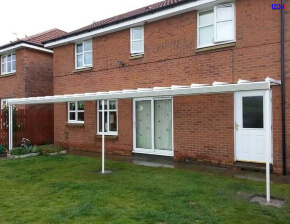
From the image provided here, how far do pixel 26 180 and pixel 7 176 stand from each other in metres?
0.88

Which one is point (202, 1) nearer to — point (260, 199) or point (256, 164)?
point (256, 164)

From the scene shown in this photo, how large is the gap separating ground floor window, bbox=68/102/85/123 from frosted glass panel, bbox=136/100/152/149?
311cm

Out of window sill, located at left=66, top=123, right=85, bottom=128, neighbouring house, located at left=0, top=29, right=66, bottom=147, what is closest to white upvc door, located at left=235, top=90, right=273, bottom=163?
window sill, located at left=66, top=123, right=85, bottom=128

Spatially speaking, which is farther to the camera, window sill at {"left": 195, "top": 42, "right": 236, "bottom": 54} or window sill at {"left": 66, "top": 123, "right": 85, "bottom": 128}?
window sill at {"left": 66, "top": 123, "right": 85, "bottom": 128}

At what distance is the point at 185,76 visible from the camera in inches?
362

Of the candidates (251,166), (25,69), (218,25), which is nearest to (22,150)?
(25,69)

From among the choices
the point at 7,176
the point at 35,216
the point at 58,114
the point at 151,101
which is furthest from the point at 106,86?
the point at 35,216

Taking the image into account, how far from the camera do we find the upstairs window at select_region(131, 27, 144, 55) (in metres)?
10.5

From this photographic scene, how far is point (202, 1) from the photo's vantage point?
8383 mm

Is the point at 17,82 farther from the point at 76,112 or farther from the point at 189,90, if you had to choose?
the point at 189,90

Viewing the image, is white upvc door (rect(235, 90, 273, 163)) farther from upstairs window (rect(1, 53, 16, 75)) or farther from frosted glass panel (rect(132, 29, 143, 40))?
upstairs window (rect(1, 53, 16, 75))

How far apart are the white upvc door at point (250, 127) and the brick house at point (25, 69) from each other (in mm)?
11246

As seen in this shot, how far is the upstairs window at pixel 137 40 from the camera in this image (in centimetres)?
1048

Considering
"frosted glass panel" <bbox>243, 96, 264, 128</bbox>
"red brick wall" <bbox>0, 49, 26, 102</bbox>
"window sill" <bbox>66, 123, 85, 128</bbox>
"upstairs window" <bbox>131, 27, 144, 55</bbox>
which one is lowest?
"window sill" <bbox>66, 123, 85, 128</bbox>
